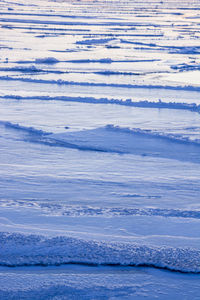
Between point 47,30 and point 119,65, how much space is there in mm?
13230

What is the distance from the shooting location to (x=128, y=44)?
23.0 metres

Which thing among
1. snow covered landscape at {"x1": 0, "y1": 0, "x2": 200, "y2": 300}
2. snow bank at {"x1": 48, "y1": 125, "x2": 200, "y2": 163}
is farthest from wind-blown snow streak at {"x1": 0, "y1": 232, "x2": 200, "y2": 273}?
snow bank at {"x1": 48, "y1": 125, "x2": 200, "y2": 163}

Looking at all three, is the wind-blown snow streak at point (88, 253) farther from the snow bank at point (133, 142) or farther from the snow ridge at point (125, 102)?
the snow ridge at point (125, 102)

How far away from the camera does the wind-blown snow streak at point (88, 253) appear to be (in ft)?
14.6

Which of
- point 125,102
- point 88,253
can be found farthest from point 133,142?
point 88,253

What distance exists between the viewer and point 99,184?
6.21 meters

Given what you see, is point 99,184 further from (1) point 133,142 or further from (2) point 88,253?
(1) point 133,142

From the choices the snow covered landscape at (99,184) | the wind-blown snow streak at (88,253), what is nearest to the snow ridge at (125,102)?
the snow covered landscape at (99,184)

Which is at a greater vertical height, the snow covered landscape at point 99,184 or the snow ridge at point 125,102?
the snow ridge at point 125,102

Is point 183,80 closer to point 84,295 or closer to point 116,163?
point 116,163

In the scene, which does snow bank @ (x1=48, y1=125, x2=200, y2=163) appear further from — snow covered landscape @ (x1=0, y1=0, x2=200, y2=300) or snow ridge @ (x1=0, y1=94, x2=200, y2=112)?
snow ridge @ (x1=0, y1=94, x2=200, y2=112)

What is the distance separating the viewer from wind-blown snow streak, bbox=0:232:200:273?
4.45 meters

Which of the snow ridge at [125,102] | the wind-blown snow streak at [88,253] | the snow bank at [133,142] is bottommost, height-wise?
the wind-blown snow streak at [88,253]

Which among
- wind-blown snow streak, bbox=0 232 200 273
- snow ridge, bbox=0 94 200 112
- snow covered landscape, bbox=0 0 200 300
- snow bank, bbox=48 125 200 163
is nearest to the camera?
snow covered landscape, bbox=0 0 200 300
